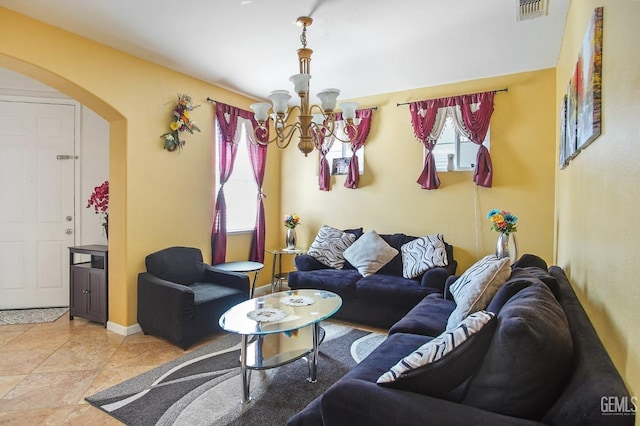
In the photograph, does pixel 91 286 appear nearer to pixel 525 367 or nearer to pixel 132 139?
pixel 132 139

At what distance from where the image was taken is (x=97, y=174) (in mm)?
4637

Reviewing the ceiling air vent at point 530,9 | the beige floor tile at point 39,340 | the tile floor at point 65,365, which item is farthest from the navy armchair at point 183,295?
the ceiling air vent at point 530,9

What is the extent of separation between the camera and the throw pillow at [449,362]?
1376 millimetres

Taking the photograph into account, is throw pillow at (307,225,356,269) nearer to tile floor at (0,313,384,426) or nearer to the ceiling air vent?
→ tile floor at (0,313,384,426)

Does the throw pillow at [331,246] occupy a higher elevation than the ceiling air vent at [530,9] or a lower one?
lower

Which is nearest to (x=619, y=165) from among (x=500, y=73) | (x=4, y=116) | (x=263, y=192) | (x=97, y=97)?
(x=500, y=73)

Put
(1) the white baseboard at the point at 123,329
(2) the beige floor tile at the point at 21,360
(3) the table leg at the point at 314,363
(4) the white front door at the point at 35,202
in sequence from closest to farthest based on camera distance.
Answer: (3) the table leg at the point at 314,363 → (2) the beige floor tile at the point at 21,360 → (1) the white baseboard at the point at 123,329 → (4) the white front door at the point at 35,202

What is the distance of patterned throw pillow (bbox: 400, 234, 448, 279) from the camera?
3973 millimetres

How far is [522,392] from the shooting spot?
1.21 metres

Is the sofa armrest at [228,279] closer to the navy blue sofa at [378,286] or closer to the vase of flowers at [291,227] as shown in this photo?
the navy blue sofa at [378,286]

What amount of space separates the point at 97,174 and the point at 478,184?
15.3 ft

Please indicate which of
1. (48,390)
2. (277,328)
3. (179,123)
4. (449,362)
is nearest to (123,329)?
(48,390)

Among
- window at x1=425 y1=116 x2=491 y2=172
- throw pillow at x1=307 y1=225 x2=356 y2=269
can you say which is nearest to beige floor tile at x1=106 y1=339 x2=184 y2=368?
throw pillow at x1=307 y1=225 x2=356 y2=269

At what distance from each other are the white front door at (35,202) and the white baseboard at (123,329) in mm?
1311
